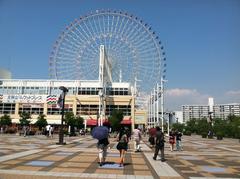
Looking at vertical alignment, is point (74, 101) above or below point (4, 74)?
below

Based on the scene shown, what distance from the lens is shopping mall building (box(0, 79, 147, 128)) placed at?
94750 mm

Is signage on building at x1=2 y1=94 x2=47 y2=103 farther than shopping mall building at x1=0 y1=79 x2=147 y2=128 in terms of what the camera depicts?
Yes

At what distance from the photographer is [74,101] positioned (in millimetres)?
95938

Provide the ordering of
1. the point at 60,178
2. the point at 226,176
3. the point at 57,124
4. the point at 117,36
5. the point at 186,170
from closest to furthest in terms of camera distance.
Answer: the point at 60,178
the point at 226,176
the point at 186,170
the point at 117,36
the point at 57,124

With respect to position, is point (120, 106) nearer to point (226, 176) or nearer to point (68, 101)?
point (68, 101)

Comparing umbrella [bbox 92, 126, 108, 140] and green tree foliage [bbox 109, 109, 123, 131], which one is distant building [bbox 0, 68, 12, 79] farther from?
umbrella [bbox 92, 126, 108, 140]

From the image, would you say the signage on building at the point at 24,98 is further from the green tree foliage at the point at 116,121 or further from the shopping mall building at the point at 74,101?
the green tree foliage at the point at 116,121

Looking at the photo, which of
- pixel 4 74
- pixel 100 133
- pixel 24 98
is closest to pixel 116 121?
pixel 24 98

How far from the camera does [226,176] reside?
11.5m

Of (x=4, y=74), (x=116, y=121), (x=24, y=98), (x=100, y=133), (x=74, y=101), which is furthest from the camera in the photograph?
(x=4, y=74)

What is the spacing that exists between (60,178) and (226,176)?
6099 millimetres

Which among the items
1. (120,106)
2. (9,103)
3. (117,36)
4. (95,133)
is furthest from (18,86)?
(95,133)

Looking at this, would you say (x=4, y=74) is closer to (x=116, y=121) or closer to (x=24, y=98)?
(x=24, y=98)

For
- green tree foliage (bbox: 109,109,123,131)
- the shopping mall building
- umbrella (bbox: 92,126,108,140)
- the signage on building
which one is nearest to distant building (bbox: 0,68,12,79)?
the shopping mall building
